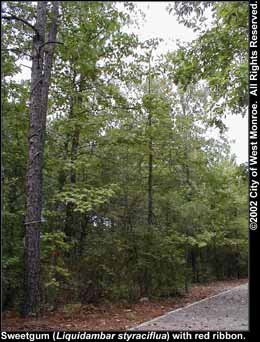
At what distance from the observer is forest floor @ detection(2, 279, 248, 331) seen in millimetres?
6851

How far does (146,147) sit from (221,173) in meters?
8.29

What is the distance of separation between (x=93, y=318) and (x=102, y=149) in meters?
4.84

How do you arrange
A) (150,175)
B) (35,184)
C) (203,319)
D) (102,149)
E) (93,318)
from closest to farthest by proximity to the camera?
(35,184), (203,319), (93,318), (102,149), (150,175)

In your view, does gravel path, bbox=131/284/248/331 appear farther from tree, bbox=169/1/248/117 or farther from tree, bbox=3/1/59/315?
tree, bbox=169/1/248/117

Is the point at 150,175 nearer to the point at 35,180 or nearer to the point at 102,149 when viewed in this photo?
the point at 102,149

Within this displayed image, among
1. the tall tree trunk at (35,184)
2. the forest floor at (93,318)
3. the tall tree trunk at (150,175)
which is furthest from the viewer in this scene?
the tall tree trunk at (150,175)

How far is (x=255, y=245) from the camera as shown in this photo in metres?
4.35

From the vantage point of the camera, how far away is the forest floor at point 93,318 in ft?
22.5

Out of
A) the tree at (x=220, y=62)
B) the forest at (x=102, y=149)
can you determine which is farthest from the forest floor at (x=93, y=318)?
the tree at (x=220, y=62)

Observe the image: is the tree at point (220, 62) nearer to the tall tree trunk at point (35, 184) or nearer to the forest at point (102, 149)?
the forest at point (102, 149)

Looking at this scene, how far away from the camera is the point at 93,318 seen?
27.1ft

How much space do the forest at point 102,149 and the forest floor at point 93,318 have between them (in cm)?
31

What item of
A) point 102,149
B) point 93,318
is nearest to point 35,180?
point 93,318

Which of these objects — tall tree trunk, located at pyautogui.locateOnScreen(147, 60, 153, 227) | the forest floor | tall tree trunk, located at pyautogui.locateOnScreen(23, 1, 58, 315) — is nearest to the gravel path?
the forest floor
